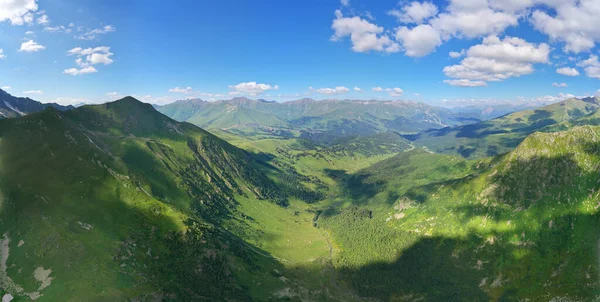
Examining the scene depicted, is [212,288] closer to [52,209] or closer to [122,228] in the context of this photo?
[122,228]

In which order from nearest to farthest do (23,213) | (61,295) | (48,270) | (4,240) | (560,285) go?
(61,295) → (48,270) → (4,240) → (23,213) → (560,285)

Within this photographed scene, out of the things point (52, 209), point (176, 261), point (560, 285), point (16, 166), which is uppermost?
point (16, 166)

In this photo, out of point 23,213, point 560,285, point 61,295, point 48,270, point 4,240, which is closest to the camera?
point 61,295

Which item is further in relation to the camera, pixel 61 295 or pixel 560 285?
pixel 560 285

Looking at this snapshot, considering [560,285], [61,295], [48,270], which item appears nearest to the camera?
[61,295]

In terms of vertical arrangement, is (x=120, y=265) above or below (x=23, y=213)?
below

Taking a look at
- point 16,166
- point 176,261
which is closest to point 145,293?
point 176,261

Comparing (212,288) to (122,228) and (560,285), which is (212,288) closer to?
(122,228)

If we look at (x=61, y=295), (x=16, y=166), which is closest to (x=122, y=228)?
(x=61, y=295)

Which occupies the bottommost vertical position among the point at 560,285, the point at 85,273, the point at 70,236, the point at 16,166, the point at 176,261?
the point at 560,285
